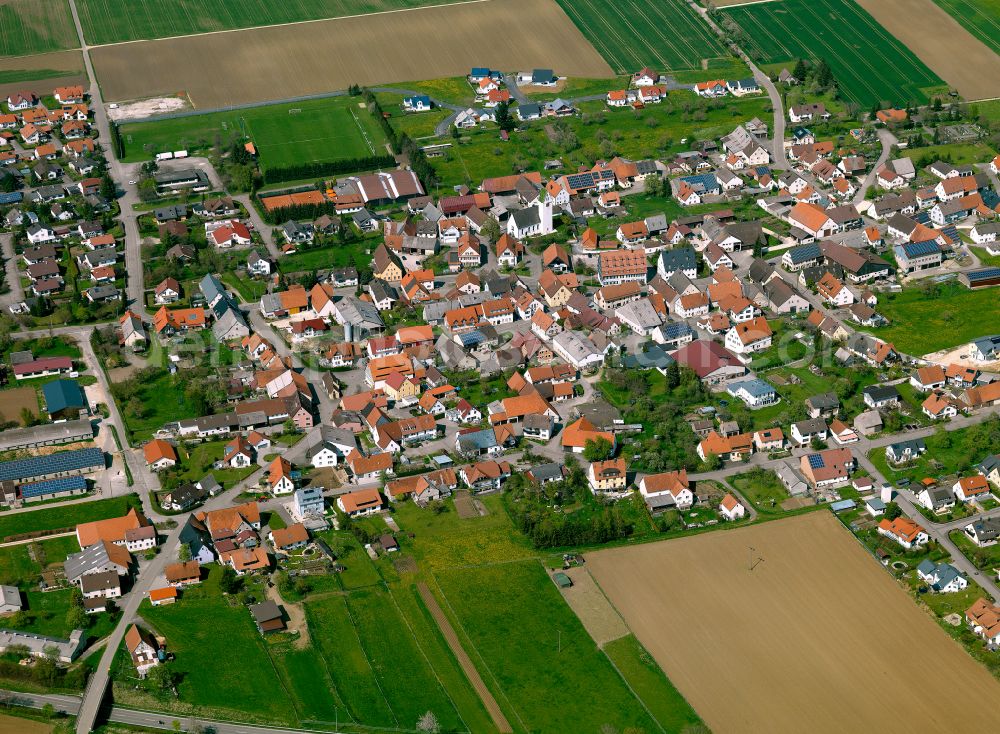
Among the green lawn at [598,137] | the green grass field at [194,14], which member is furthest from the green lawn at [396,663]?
the green grass field at [194,14]

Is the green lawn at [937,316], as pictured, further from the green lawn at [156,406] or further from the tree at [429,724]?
the green lawn at [156,406]

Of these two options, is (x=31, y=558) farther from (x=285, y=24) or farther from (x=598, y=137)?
(x=285, y=24)

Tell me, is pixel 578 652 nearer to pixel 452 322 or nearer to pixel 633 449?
pixel 633 449

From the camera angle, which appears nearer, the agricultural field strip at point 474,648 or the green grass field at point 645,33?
the agricultural field strip at point 474,648

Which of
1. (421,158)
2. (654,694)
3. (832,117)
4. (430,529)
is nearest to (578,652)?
(654,694)

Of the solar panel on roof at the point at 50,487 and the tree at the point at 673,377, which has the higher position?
the solar panel on roof at the point at 50,487

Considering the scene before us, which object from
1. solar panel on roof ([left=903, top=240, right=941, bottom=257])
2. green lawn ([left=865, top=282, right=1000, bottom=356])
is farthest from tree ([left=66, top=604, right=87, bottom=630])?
solar panel on roof ([left=903, top=240, right=941, bottom=257])
